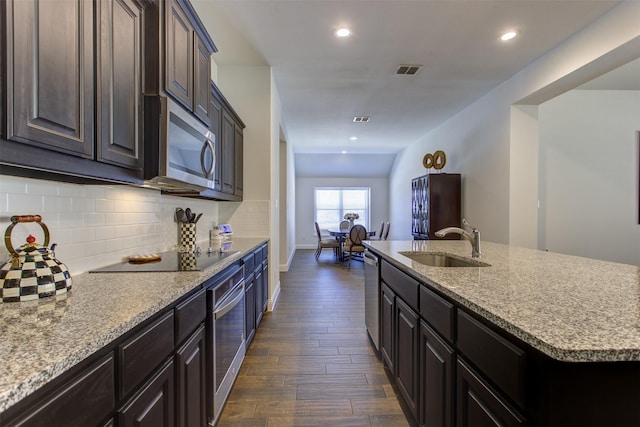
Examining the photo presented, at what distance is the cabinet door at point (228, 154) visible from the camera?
2797 mm

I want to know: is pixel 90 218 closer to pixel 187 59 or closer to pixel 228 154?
pixel 187 59

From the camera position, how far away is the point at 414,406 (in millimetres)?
1518

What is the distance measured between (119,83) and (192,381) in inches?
50.2

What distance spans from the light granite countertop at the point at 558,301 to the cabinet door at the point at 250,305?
1.23 m

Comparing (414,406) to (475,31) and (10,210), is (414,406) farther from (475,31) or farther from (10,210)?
(475,31)

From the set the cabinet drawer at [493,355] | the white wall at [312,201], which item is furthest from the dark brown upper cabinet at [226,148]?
the white wall at [312,201]

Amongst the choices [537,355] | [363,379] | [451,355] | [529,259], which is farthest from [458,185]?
[537,355]

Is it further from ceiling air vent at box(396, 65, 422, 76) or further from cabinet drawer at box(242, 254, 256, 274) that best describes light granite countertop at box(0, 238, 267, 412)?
ceiling air vent at box(396, 65, 422, 76)

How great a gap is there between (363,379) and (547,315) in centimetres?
157

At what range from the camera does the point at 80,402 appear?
68cm

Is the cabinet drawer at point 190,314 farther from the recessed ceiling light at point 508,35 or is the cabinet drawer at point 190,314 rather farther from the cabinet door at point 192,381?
the recessed ceiling light at point 508,35

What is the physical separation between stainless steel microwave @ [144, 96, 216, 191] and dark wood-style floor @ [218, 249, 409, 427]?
1.38 metres

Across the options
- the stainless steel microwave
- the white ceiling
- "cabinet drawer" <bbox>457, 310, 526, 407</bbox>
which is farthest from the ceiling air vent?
"cabinet drawer" <bbox>457, 310, 526, 407</bbox>

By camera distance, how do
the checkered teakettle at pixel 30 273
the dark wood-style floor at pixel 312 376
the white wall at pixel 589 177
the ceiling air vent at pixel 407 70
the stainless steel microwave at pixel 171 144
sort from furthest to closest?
the white wall at pixel 589 177 < the ceiling air vent at pixel 407 70 < the dark wood-style floor at pixel 312 376 < the stainless steel microwave at pixel 171 144 < the checkered teakettle at pixel 30 273
